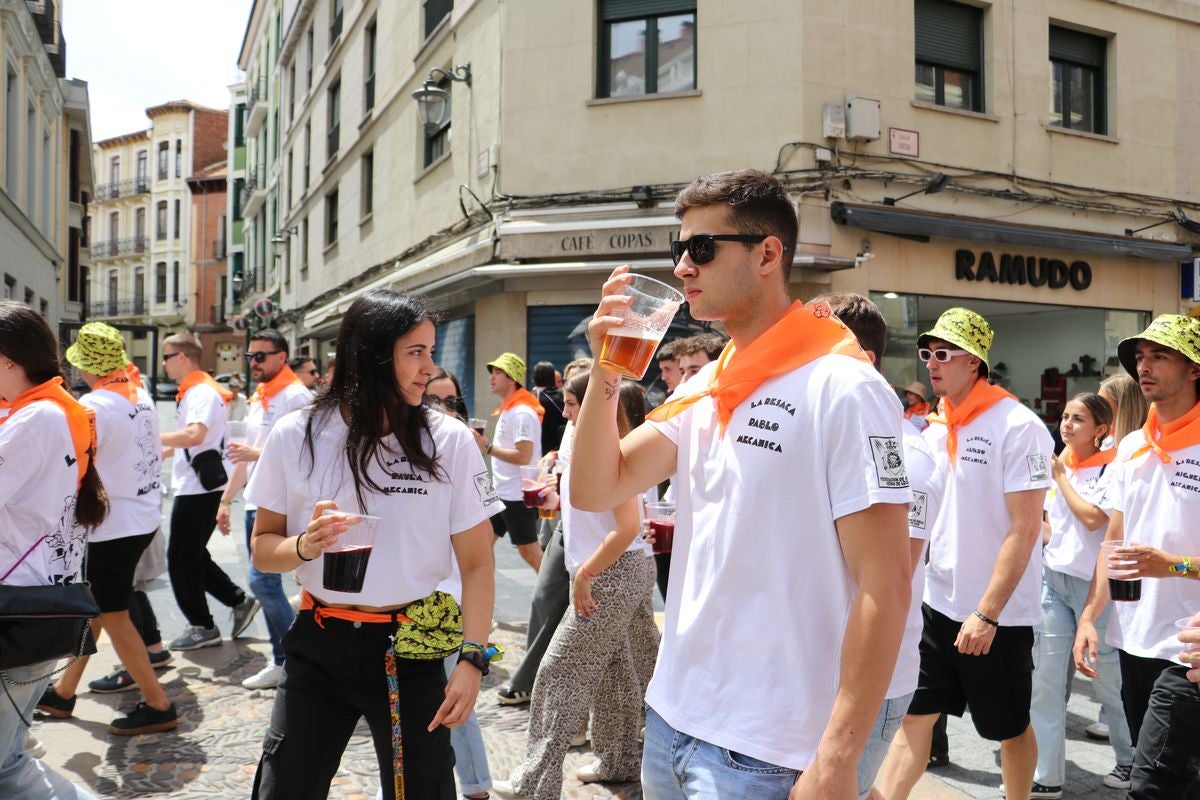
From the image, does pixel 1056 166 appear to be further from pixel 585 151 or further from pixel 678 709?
pixel 678 709

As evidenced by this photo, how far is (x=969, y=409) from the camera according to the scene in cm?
383

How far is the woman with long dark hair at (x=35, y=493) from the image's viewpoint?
10.6 feet

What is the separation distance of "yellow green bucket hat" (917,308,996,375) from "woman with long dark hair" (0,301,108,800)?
333 centimetres

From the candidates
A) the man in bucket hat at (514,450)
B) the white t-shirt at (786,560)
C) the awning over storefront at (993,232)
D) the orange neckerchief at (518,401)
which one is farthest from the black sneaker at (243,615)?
the awning over storefront at (993,232)

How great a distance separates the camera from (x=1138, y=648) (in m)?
3.36

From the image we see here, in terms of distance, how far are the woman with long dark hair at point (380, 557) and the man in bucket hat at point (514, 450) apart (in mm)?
4574

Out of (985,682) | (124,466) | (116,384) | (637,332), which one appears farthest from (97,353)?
(985,682)

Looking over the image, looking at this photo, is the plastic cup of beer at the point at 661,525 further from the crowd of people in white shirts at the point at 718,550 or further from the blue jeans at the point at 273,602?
the blue jeans at the point at 273,602

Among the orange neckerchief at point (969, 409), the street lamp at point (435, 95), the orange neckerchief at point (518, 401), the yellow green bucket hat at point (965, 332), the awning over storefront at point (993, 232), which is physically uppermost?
the street lamp at point (435, 95)

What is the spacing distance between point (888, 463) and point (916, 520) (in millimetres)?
1363

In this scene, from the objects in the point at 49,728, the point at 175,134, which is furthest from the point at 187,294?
the point at 49,728

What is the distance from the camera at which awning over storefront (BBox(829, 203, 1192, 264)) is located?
41.2 feet

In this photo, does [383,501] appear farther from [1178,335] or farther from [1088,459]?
[1088,459]

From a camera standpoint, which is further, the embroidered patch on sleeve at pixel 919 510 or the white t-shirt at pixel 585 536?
the white t-shirt at pixel 585 536
